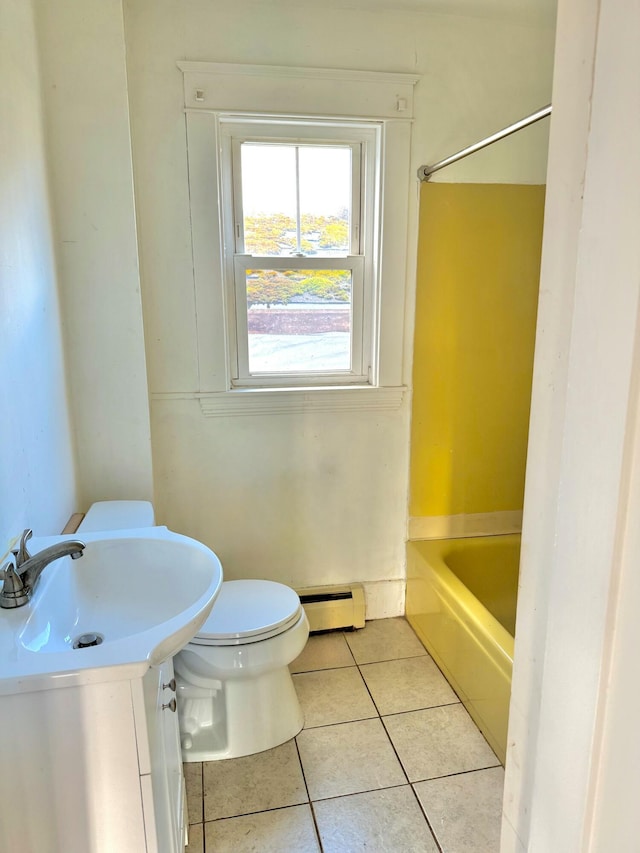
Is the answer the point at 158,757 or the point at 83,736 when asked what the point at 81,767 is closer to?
the point at 83,736

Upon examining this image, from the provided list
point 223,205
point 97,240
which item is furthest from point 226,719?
point 223,205

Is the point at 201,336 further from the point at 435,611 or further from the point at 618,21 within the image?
the point at 618,21

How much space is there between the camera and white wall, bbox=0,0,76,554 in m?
1.26

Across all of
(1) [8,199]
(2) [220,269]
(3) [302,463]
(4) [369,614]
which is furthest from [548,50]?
(4) [369,614]

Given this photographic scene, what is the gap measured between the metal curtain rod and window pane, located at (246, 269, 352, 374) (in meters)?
0.46

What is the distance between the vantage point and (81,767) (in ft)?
3.00

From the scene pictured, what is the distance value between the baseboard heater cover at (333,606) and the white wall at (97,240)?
0.85 meters

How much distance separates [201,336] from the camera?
2096 millimetres

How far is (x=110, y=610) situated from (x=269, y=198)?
1554mm

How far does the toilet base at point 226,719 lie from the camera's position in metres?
1.75

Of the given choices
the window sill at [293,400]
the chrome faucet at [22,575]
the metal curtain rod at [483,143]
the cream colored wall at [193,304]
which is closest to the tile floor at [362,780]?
the cream colored wall at [193,304]

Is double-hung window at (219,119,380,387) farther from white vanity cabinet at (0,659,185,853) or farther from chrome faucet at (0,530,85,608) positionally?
white vanity cabinet at (0,659,185,853)

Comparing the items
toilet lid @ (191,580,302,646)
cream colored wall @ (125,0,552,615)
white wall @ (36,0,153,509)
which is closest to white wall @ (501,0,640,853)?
toilet lid @ (191,580,302,646)

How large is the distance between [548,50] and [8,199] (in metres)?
1.95
